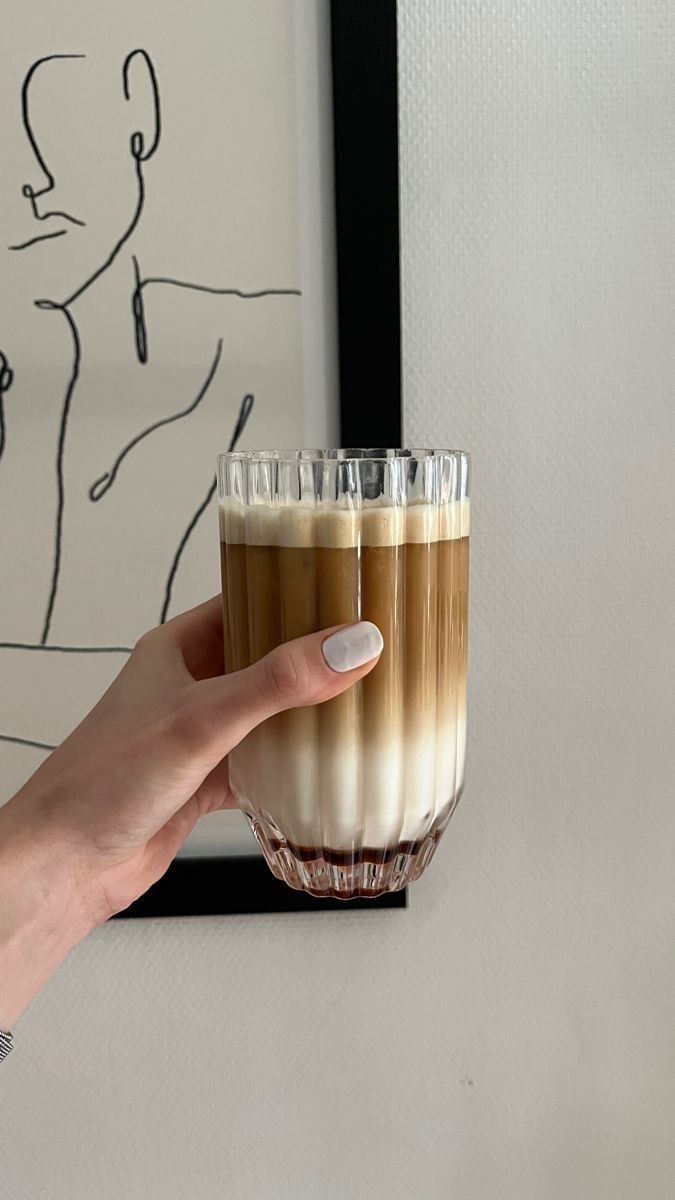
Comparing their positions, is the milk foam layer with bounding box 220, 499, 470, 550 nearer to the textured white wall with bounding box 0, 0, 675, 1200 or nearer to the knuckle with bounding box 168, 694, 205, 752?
the knuckle with bounding box 168, 694, 205, 752

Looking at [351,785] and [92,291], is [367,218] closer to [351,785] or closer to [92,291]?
[92,291]

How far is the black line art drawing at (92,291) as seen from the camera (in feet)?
2.56

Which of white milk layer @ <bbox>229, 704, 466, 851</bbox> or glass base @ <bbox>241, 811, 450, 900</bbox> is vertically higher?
white milk layer @ <bbox>229, 704, 466, 851</bbox>

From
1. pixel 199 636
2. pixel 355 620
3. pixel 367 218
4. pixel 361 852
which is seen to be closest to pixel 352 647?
pixel 355 620

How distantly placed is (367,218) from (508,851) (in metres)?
0.60

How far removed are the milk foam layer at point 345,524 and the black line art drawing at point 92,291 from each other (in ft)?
1.17

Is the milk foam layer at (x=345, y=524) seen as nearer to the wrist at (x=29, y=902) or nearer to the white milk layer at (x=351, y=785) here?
the white milk layer at (x=351, y=785)

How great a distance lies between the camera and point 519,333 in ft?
2.74

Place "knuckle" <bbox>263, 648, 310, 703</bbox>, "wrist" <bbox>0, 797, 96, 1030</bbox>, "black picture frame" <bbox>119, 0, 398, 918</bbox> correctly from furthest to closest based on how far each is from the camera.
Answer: "black picture frame" <bbox>119, 0, 398, 918</bbox>, "wrist" <bbox>0, 797, 96, 1030</bbox>, "knuckle" <bbox>263, 648, 310, 703</bbox>

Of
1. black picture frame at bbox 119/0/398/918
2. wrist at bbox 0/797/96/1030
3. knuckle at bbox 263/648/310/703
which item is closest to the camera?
knuckle at bbox 263/648/310/703

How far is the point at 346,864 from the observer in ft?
1.69

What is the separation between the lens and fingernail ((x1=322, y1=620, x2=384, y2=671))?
0.46 m

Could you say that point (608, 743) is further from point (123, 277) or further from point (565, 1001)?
point (123, 277)

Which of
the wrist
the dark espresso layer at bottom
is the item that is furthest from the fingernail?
the wrist
